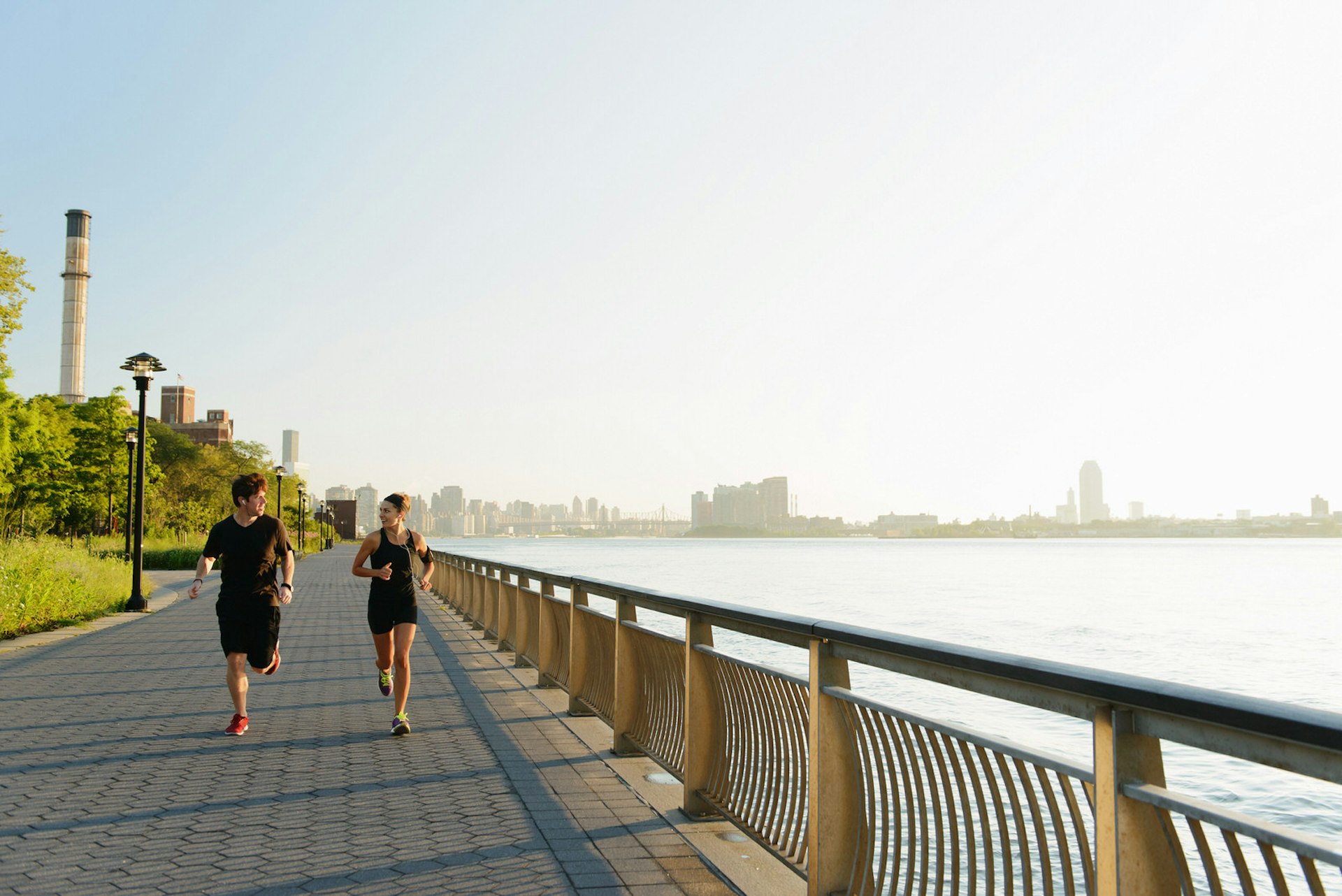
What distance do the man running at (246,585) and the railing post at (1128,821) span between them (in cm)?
648

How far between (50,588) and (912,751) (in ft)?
55.0

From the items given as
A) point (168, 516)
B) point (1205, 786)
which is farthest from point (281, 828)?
point (168, 516)

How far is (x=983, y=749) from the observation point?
3225mm

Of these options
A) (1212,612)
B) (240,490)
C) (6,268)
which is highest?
(6,268)

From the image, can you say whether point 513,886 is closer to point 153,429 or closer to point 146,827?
point 146,827

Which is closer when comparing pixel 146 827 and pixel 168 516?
pixel 146 827

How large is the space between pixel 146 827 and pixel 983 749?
4345mm

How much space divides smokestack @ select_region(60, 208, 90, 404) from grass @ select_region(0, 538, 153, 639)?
96359 millimetres

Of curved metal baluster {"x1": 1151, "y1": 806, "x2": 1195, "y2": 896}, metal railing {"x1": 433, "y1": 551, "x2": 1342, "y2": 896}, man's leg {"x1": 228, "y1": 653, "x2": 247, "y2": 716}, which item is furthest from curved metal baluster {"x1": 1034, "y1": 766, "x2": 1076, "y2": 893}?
man's leg {"x1": 228, "y1": 653, "x2": 247, "y2": 716}

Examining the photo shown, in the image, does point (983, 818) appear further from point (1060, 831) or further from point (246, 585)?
point (246, 585)

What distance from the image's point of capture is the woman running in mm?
8391

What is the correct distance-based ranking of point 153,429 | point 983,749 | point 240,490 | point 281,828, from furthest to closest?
point 153,429, point 240,490, point 281,828, point 983,749

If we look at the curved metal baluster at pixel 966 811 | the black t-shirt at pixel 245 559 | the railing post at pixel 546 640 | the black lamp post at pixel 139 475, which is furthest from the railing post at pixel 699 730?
the black lamp post at pixel 139 475

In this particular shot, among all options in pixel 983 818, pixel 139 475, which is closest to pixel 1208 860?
pixel 983 818
